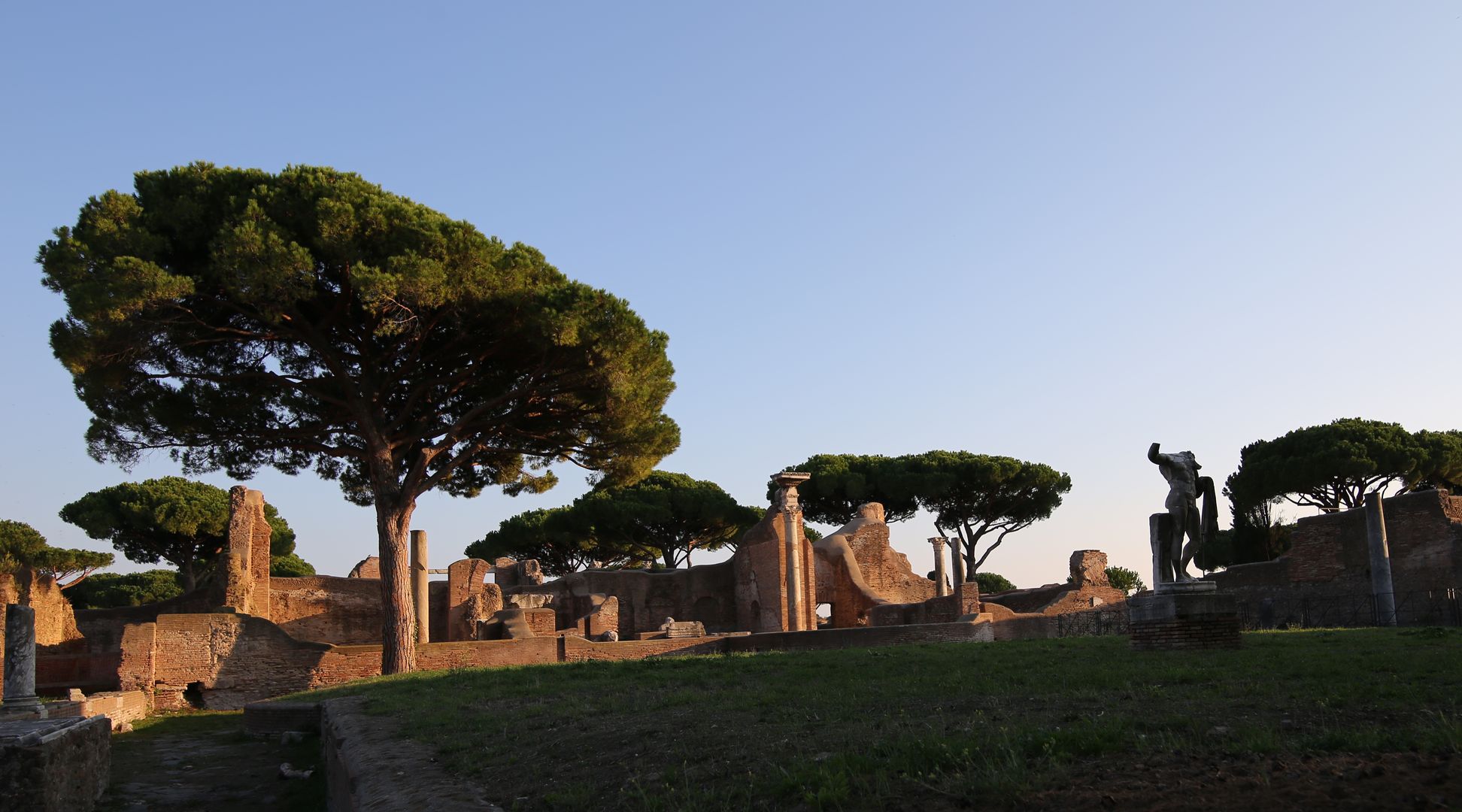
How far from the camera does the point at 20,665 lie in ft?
34.1

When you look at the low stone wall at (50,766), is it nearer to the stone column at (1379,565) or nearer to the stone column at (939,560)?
the stone column at (1379,565)

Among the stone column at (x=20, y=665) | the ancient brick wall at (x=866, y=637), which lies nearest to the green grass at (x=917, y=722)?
the stone column at (x=20, y=665)

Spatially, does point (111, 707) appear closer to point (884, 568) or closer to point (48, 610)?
point (48, 610)

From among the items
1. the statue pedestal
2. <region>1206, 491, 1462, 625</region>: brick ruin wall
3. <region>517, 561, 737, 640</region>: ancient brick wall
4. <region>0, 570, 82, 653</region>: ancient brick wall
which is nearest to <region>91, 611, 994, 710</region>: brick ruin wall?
<region>0, 570, 82, 653</region>: ancient brick wall

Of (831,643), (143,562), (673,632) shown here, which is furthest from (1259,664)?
(143,562)

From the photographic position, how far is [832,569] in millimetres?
28906

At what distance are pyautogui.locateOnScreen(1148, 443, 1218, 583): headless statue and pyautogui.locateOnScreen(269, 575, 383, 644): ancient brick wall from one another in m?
20.5

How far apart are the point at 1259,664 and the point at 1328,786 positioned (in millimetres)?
4437

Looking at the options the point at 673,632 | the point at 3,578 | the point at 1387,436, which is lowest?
the point at 673,632

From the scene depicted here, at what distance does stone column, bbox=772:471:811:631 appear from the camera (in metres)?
24.7

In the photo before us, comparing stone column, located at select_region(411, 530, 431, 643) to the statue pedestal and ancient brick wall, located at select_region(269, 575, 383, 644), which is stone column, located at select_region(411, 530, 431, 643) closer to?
ancient brick wall, located at select_region(269, 575, 383, 644)

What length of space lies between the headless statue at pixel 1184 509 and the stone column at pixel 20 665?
10.1 m

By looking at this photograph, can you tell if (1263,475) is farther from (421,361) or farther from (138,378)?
(138,378)

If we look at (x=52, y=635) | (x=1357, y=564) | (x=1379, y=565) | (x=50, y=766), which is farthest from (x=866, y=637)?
(x=52, y=635)
